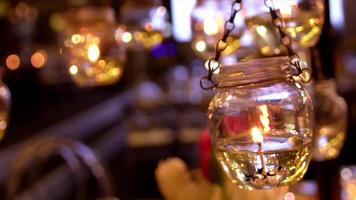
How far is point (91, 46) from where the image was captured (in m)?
1.94

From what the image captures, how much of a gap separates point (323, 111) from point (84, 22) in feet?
2.32

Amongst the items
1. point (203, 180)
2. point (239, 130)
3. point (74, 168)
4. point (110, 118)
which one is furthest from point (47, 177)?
point (239, 130)

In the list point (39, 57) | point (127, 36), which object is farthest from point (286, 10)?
point (39, 57)

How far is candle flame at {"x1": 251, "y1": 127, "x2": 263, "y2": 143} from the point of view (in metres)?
1.04

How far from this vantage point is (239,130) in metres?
1.03

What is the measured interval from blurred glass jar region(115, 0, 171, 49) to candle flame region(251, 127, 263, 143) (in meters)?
1.02

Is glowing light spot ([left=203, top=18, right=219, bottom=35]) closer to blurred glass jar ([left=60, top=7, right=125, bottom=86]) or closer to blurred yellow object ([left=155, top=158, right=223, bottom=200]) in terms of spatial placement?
blurred glass jar ([left=60, top=7, right=125, bottom=86])

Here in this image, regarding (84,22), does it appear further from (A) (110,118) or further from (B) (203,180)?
(A) (110,118)

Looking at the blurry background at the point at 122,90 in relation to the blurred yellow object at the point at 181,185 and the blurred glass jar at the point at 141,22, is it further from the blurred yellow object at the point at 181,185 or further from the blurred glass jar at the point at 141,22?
the blurred yellow object at the point at 181,185

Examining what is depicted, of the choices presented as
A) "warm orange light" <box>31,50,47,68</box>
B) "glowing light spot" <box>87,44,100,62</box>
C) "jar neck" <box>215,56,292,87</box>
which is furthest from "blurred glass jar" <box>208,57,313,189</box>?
"warm orange light" <box>31,50,47,68</box>

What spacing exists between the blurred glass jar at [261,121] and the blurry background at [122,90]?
69 cm

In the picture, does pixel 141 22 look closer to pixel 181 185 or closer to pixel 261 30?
pixel 261 30

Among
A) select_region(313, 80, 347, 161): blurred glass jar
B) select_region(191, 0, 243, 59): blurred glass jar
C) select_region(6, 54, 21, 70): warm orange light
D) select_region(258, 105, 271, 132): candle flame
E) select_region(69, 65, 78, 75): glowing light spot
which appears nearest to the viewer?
select_region(258, 105, 271, 132): candle flame

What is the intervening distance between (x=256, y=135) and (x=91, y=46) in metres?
0.99
